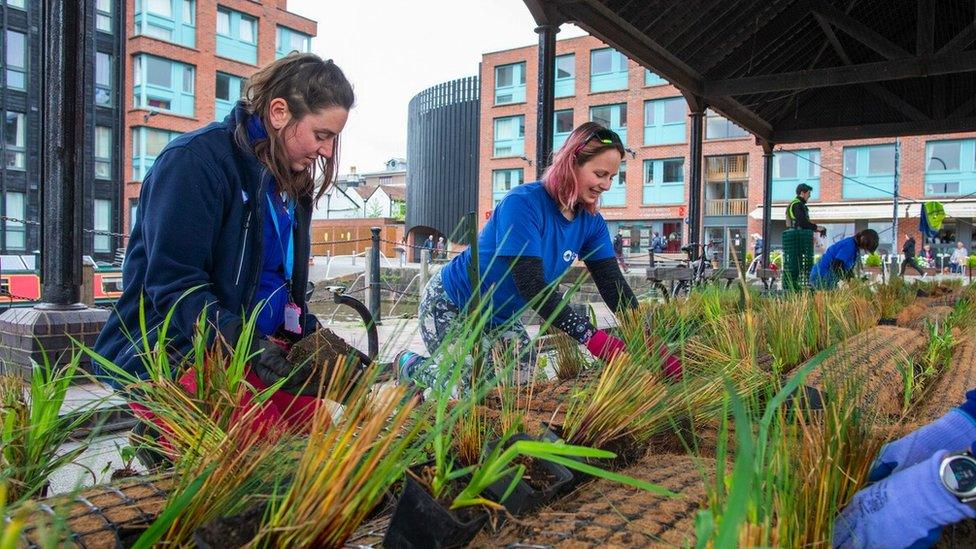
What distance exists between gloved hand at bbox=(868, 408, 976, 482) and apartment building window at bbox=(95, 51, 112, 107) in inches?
1066

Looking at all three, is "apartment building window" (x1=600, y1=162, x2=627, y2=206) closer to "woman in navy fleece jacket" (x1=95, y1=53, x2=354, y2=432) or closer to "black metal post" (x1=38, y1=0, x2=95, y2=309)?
"black metal post" (x1=38, y1=0, x2=95, y2=309)

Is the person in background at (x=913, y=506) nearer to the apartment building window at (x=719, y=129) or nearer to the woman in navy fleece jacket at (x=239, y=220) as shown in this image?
the woman in navy fleece jacket at (x=239, y=220)

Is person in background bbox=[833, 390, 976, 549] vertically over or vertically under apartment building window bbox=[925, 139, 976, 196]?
under

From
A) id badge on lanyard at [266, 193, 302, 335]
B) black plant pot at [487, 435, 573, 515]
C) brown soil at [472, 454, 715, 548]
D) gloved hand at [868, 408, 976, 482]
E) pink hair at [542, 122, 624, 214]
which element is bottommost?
brown soil at [472, 454, 715, 548]

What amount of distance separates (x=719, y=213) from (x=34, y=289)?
31342 millimetres

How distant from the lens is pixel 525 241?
6.98ft

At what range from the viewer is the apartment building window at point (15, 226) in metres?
20.5

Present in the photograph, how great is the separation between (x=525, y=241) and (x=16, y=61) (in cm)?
2619

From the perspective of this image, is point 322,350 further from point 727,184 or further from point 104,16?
point 727,184

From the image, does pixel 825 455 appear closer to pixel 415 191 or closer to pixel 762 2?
pixel 762 2

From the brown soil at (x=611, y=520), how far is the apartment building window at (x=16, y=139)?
2598 centimetres

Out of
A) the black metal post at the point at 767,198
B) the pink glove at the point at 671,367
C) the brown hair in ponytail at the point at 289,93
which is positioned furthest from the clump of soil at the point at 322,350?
the black metal post at the point at 767,198

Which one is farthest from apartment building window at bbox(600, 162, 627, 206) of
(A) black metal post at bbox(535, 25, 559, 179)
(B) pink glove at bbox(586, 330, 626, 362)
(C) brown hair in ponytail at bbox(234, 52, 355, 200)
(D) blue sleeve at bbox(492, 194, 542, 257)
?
(C) brown hair in ponytail at bbox(234, 52, 355, 200)

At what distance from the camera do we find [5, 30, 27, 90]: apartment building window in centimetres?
2236
